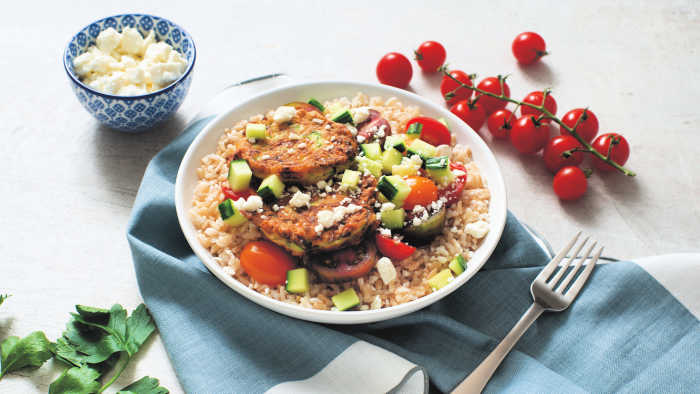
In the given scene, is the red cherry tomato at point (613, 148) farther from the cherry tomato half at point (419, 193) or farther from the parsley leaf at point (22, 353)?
the parsley leaf at point (22, 353)

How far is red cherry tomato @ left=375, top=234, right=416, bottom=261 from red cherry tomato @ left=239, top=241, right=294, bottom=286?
0.45m

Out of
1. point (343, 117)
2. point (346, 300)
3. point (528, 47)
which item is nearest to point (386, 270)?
point (346, 300)

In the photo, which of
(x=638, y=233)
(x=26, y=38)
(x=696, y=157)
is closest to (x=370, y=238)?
(x=638, y=233)

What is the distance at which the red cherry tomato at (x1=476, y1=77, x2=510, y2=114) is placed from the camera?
422cm

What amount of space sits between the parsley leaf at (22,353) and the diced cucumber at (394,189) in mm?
1818

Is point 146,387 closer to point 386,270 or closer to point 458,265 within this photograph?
point 386,270

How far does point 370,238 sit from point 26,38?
335 centimetres

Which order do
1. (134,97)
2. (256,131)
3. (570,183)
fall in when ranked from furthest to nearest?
(570,183), (134,97), (256,131)

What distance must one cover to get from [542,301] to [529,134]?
1.27m

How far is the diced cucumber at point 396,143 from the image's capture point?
3268mm

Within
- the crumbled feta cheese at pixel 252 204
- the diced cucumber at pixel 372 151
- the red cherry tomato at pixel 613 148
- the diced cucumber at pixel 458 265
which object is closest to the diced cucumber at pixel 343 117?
the diced cucumber at pixel 372 151

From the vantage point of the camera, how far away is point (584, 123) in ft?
13.1

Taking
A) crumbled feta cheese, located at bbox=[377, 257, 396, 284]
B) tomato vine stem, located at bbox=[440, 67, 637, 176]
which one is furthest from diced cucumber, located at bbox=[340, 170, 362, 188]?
tomato vine stem, located at bbox=[440, 67, 637, 176]

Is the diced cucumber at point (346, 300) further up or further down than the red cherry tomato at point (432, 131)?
further down
